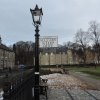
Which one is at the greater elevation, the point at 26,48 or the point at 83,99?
the point at 26,48

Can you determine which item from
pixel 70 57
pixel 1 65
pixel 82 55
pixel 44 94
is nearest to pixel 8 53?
pixel 1 65

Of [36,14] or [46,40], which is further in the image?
[46,40]

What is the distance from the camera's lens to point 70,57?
176250mm

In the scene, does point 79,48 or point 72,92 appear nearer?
point 72,92

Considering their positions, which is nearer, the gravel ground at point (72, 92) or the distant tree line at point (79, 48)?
the gravel ground at point (72, 92)

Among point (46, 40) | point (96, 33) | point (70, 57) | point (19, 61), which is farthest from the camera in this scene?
point (70, 57)

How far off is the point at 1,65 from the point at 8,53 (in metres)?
21.1

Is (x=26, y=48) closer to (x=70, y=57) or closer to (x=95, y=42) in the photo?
(x=70, y=57)

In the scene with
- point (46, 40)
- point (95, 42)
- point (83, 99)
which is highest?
point (95, 42)

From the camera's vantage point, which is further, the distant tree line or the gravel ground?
the distant tree line

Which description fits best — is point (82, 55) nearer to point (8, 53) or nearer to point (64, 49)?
point (8, 53)

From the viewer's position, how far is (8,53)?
123 meters

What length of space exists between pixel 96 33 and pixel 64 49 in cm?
5715

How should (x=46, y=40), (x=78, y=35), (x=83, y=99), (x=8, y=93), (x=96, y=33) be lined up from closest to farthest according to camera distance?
(x=8, y=93)
(x=46, y=40)
(x=83, y=99)
(x=96, y=33)
(x=78, y=35)
